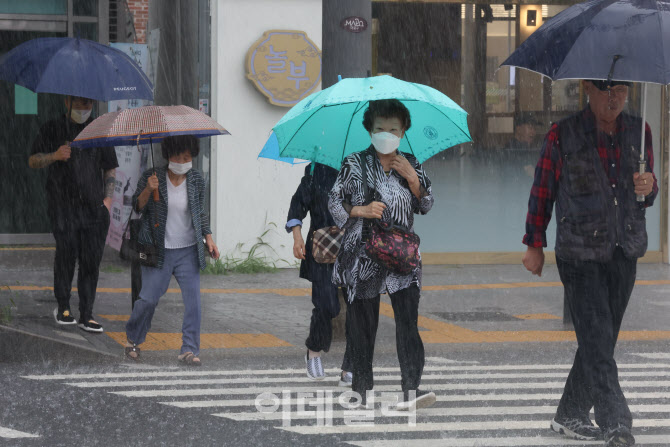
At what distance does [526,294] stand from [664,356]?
3.16m

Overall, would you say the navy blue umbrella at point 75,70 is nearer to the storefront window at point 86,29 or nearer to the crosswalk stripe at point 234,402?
the crosswalk stripe at point 234,402

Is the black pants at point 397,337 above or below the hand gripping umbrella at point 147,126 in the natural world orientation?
below

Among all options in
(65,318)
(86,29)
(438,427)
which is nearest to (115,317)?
(65,318)

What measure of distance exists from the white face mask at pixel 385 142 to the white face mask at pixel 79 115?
3431mm

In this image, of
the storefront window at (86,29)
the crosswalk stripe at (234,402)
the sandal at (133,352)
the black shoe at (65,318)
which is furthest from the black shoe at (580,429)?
the storefront window at (86,29)

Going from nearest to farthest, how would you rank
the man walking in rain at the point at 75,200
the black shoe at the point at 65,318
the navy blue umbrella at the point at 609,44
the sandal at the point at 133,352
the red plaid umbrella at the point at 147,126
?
1. the navy blue umbrella at the point at 609,44
2. the red plaid umbrella at the point at 147,126
3. the sandal at the point at 133,352
4. the man walking in rain at the point at 75,200
5. the black shoe at the point at 65,318

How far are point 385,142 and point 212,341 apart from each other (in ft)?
10.1

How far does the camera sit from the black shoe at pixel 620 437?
548 cm

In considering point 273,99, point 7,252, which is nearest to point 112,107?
point 273,99

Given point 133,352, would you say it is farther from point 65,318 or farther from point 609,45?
point 609,45

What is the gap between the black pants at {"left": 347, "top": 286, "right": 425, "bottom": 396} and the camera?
643cm

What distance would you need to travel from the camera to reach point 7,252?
14.0 metres

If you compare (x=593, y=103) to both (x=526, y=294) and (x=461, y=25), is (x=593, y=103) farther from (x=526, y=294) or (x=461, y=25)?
(x=461, y=25)

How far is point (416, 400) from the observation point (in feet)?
21.2
